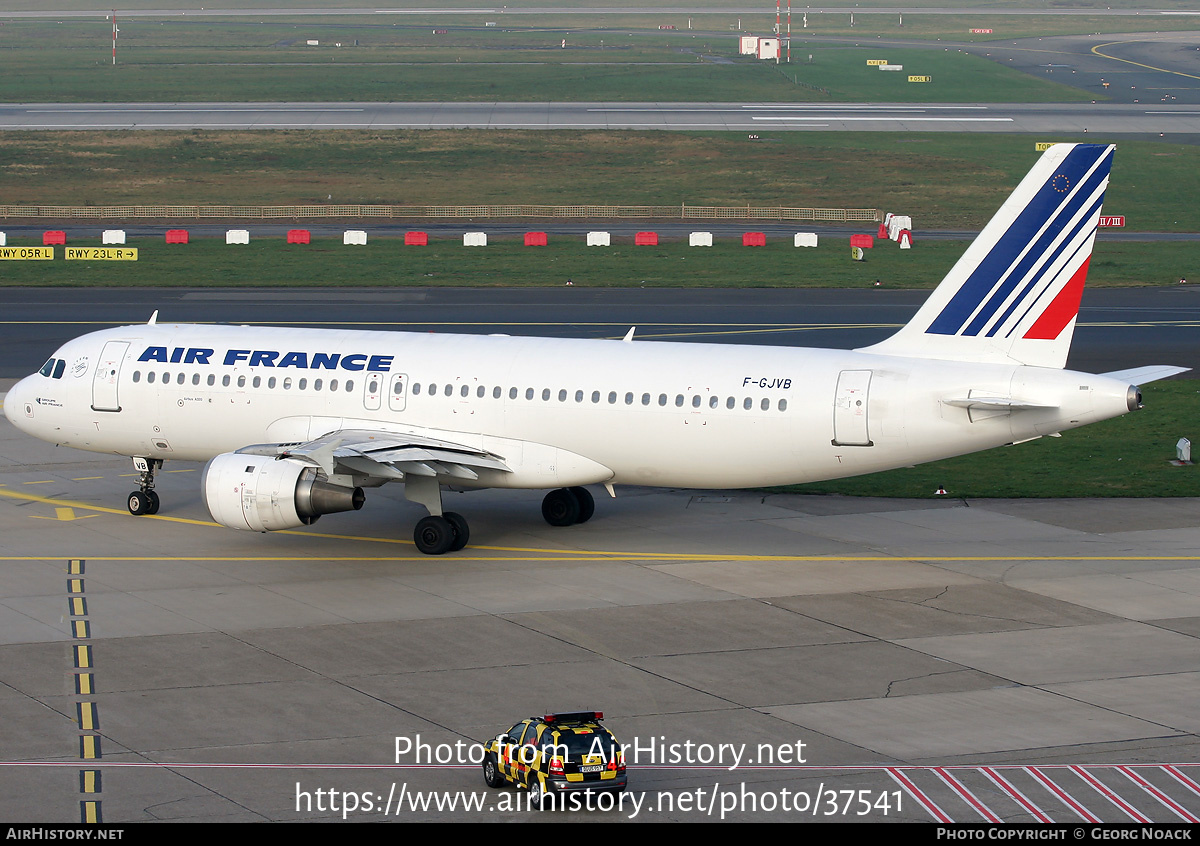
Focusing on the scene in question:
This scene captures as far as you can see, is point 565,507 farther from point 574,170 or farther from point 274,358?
point 574,170

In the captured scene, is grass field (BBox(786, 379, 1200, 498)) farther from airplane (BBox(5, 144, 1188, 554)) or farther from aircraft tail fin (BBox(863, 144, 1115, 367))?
aircraft tail fin (BBox(863, 144, 1115, 367))

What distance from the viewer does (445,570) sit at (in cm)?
3741

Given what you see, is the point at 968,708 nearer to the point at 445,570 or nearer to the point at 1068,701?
the point at 1068,701

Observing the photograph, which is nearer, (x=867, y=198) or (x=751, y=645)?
(x=751, y=645)

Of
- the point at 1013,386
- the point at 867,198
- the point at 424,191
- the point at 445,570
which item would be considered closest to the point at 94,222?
the point at 424,191

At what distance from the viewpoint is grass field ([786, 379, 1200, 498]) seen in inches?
1785

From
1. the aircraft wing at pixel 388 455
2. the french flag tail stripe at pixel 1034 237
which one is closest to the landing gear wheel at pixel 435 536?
the aircraft wing at pixel 388 455

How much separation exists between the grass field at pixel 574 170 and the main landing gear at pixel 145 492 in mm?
72951

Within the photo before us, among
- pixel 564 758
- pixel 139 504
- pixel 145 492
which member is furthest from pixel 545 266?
pixel 564 758

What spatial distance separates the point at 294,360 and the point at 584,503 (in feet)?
29.3

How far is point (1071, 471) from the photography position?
47.3 metres

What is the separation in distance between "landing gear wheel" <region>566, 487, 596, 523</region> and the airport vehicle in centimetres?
1919
